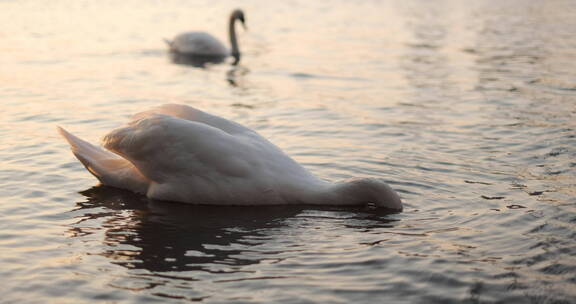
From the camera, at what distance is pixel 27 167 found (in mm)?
9516

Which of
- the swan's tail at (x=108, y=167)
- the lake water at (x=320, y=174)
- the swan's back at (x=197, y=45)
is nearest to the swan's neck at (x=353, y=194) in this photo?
the lake water at (x=320, y=174)

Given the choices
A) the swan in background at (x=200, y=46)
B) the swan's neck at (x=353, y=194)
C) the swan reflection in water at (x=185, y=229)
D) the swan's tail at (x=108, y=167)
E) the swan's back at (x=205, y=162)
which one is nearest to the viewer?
the swan reflection in water at (x=185, y=229)

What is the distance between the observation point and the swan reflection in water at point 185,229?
6656 millimetres

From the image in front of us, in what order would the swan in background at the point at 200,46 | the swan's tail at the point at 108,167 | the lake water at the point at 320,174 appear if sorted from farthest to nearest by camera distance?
the swan in background at the point at 200,46
the swan's tail at the point at 108,167
the lake water at the point at 320,174

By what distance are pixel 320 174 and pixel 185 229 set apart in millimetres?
2419

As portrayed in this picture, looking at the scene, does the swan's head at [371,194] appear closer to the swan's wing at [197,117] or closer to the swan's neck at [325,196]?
the swan's neck at [325,196]

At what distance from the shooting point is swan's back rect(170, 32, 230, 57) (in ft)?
68.2

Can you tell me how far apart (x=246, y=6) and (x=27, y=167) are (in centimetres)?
2582

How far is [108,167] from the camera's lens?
8820mm

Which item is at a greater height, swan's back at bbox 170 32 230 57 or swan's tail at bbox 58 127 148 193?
swan's back at bbox 170 32 230 57

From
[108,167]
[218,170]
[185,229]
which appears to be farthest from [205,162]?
[108,167]

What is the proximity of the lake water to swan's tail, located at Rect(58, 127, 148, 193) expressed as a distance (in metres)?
0.19

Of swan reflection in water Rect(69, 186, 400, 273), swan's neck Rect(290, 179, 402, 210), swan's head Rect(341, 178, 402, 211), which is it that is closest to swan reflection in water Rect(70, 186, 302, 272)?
swan reflection in water Rect(69, 186, 400, 273)

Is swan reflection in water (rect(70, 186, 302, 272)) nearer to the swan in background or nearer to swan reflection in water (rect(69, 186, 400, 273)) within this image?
swan reflection in water (rect(69, 186, 400, 273))
